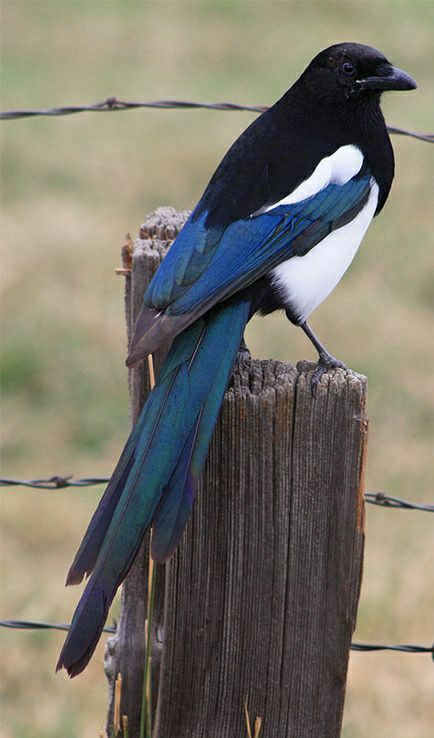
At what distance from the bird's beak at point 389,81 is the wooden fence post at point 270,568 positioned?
2.97ft

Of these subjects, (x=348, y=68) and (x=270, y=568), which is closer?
(x=270, y=568)

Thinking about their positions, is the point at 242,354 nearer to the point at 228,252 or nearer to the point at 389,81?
the point at 228,252

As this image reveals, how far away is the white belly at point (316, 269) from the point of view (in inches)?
101

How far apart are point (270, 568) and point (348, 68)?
4.11 ft

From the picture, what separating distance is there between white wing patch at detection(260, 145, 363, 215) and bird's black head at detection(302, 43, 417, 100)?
0.17m

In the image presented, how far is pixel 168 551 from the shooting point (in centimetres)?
193

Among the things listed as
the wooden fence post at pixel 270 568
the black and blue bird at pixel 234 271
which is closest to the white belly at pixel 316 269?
the black and blue bird at pixel 234 271

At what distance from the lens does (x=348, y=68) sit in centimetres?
282

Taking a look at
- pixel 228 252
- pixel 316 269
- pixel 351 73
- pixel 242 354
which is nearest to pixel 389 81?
pixel 351 73

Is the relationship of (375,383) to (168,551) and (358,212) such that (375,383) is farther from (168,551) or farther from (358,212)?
(168,551)

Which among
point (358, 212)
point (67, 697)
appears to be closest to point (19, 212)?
point (67, 697)

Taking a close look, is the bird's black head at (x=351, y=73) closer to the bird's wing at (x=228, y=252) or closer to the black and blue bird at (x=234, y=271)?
the black and blue bird at (x=234, y=271)

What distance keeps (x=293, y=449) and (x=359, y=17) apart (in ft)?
36.2

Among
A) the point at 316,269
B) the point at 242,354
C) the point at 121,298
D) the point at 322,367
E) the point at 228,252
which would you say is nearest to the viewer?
the point at 322,367
